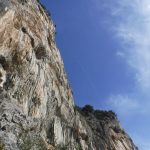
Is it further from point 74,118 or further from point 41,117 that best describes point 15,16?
point 74,118

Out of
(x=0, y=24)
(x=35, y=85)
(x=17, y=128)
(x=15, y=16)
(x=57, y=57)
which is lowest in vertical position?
(x=17, y=128)

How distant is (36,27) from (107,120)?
37607mm

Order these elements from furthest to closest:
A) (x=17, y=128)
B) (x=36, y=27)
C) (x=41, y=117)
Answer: (x=36, y=27) < (x=41, y=117) < (x=17, y=128)

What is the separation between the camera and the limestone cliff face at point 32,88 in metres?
30.0

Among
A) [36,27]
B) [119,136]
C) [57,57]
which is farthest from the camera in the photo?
[119,136]

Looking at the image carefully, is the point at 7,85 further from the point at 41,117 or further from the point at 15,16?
the point at 15,16

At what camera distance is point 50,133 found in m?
44.4

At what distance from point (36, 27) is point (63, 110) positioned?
10.7 meters

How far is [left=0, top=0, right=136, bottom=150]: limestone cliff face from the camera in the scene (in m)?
30.0

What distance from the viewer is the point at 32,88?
136ft

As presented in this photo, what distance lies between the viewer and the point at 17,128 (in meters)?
29.0

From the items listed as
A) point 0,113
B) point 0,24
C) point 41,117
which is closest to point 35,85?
point 41,117

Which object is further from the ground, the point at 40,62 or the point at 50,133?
the point at 40,62

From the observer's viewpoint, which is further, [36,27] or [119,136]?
[119,136]
